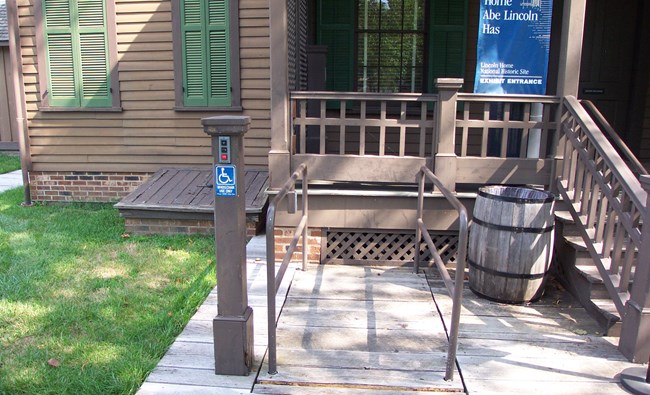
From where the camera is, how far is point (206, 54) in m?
6.55

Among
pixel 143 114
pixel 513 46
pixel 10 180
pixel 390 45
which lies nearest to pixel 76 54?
pixel 143 114

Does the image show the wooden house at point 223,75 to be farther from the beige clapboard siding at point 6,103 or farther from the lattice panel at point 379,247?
the beige clapboard siding at point 6,103

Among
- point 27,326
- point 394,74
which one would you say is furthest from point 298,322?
point 394,74

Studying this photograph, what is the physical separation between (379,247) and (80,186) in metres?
4.55

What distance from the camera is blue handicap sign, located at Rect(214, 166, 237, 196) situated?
2773 millimetres

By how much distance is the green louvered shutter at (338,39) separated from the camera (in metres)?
6.69

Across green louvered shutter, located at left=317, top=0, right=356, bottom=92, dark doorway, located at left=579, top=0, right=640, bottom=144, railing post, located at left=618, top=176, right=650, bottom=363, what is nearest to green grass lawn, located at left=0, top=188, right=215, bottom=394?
green louvered shutter, located at left=317, top=0, right=356, bottom=92

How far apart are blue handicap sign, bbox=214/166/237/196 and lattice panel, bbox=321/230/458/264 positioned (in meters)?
2.27

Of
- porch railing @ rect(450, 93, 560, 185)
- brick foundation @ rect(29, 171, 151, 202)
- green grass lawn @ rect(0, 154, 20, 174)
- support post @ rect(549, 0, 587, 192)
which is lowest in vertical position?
green grass lawn @ rect(0, 154, 20, 174)

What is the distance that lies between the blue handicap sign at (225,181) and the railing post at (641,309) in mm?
2405

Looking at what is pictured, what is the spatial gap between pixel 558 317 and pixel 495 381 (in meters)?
1.20

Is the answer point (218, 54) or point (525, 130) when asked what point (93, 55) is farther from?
point (525, 130)

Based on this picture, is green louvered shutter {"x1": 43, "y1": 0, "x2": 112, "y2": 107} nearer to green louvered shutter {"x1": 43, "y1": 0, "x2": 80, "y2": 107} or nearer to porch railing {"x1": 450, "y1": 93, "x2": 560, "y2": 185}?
green louvered shutter {"x1": 43, "y1": 0, "x2": 80, "y2": 107}

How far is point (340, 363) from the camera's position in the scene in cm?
304
